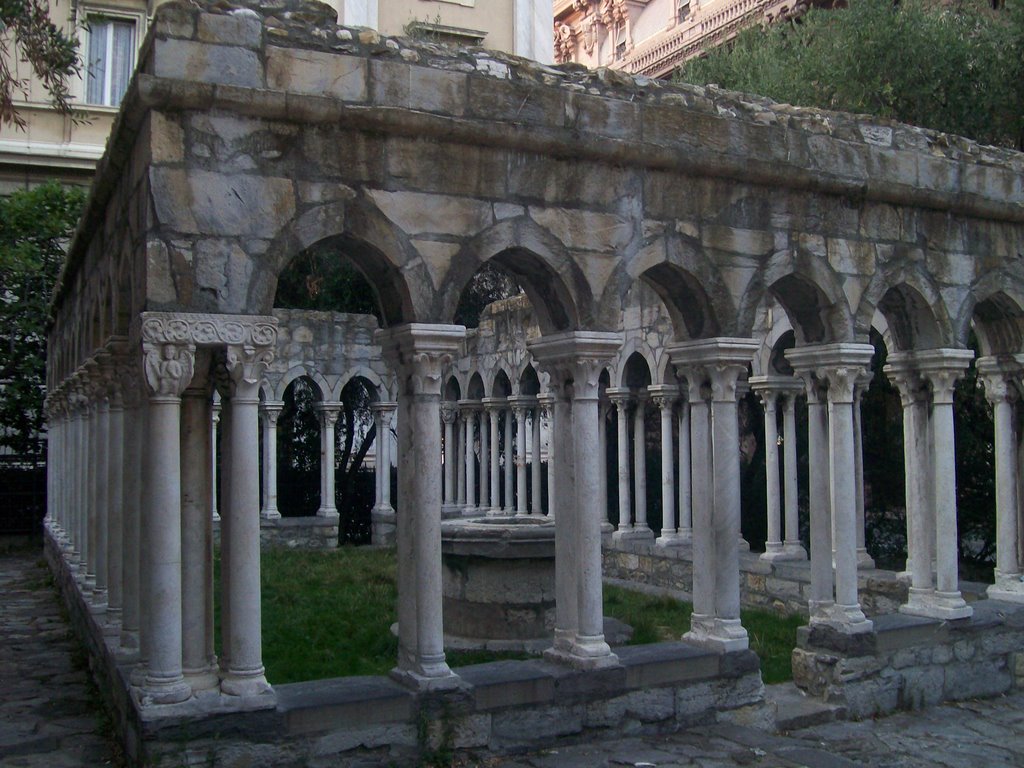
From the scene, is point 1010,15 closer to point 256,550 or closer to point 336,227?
point 336,227

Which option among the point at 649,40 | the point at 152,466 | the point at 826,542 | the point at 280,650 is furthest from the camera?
the point at 649,40

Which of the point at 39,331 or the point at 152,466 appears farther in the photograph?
the point at 39,331

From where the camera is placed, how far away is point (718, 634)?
24.8 ft

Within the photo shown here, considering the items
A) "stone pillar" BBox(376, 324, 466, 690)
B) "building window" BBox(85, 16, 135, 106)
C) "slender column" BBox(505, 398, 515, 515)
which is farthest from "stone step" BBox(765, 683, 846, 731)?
"building window" BBox(85, 16, 135, 106)

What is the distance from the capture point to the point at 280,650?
9.64 metres

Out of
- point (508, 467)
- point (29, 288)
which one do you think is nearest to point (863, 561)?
point (508, 467)

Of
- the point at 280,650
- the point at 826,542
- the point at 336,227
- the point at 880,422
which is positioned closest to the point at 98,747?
the point at 280,650

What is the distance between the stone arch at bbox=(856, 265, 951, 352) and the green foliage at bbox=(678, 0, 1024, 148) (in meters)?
5.54

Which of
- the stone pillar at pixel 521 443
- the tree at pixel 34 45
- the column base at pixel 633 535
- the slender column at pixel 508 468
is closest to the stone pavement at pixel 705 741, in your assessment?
the tree at pixel 34 45

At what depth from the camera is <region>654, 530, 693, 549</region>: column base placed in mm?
13766

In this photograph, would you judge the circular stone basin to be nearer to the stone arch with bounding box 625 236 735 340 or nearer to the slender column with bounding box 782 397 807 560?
the stone arch with bounding box 625 236 735 340

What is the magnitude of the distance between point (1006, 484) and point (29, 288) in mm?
16891

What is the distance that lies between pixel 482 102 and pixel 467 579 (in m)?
4.90

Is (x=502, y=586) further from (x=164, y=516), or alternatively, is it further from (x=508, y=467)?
(x=508, y=467)
